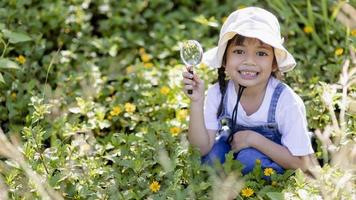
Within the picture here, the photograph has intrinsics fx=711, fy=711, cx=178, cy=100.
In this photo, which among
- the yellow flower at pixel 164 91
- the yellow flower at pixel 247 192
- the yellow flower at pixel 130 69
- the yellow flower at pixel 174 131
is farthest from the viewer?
the yellow flower at pixel 130 69

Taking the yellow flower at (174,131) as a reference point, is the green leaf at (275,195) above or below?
above

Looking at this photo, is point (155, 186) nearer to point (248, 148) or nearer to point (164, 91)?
point (248, 148)

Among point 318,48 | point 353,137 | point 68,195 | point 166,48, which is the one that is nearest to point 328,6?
point 318,48

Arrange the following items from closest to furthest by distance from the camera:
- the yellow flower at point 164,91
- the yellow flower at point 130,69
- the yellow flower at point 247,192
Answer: the yellow flower at point 247,192, the yellow flower at point 164,91, the yellow flower at point 130,69

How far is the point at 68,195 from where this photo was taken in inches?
101

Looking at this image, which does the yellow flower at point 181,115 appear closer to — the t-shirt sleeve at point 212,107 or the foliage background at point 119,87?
the foliage background at point 119,87

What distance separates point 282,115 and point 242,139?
18cm

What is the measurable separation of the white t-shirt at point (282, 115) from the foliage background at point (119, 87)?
0.42 ft

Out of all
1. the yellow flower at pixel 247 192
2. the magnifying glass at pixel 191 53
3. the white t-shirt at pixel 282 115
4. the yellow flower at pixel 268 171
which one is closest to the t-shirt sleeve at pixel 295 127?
→ the white t-shirt at pixel 282 115

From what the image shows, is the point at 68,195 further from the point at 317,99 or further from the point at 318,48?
→ the point at 318,48

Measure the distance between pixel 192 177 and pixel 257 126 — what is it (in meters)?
0.32

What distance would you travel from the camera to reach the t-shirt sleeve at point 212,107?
9.12ft

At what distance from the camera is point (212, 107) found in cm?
280

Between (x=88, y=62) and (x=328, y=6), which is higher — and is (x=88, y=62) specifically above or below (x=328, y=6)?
below
